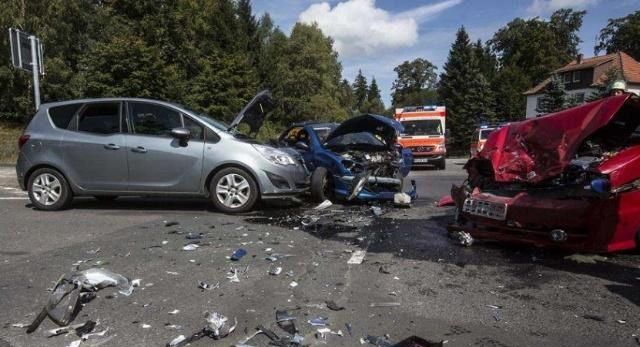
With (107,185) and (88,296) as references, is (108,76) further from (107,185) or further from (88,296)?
(88,296)

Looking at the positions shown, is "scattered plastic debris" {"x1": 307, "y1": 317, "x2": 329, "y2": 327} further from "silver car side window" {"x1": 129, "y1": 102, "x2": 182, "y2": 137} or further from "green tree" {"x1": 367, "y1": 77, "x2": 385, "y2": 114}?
"green tree" {"x1": 367, "y1": 77, "x2": 385, "y2": 114}

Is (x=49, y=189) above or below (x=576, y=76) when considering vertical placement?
below

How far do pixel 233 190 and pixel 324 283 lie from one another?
3.72 metres

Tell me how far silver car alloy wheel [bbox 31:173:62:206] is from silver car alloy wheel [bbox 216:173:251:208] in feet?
8.77

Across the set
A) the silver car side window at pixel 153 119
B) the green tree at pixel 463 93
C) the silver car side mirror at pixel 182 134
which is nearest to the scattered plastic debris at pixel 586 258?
the silver car side mirror at pixel 182 134

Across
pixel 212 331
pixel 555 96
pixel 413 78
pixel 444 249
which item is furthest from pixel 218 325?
pixel 413 78

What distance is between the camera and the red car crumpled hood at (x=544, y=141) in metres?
4.93

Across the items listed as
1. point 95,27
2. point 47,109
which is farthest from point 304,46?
point 47,109

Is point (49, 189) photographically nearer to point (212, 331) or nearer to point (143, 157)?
point (143, 157)

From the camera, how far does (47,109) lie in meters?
8.37

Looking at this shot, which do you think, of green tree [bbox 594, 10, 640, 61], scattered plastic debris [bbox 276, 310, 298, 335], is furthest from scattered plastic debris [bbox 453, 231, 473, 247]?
green tree [bbox 594, 10, 640, 61]

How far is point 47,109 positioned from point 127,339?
248 inches

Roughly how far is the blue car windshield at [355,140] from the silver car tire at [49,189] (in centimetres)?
472

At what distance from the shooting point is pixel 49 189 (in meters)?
8.21
